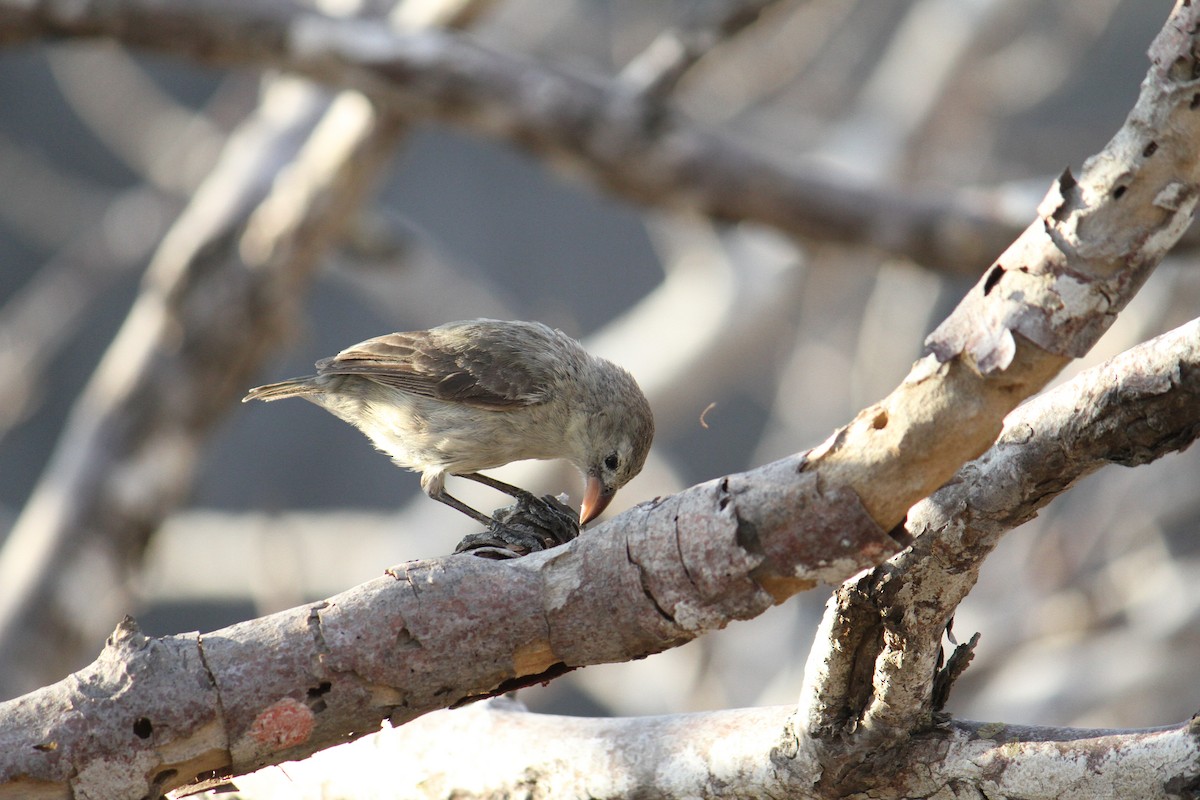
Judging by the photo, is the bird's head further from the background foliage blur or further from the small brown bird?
the background foliage blur

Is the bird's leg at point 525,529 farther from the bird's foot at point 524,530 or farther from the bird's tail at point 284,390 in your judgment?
the bird's tail at point 284,390

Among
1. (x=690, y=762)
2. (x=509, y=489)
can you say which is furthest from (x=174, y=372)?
(x=690, y=762)

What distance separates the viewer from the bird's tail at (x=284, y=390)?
12.0ft

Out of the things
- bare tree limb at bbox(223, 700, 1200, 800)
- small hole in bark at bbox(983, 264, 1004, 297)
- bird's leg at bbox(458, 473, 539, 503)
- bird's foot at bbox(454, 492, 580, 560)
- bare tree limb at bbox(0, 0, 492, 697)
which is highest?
bare tree limb at bbox(0, 0, 492, 697)

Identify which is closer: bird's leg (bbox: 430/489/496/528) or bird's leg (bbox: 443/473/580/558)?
bird's leg (bbox: 443/473/580/558)

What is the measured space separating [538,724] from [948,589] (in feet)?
3.72

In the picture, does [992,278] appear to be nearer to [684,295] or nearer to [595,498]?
[595,498]

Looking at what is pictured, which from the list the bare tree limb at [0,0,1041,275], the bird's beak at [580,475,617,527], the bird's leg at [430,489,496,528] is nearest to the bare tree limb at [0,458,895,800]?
the bird's leg at [430,489,496,528]

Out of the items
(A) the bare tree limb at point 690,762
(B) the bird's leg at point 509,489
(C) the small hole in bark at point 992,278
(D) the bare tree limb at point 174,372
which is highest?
(D) the bare tree limb at point 174,372

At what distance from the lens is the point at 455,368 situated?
3.62 m

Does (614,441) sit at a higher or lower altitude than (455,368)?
lower

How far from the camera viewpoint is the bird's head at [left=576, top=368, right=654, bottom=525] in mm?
3494

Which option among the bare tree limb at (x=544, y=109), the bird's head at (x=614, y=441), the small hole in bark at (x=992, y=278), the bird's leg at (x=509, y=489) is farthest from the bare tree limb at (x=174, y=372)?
the small hole in bark at (x=992, y=278)

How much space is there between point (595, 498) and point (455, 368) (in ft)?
2.01
